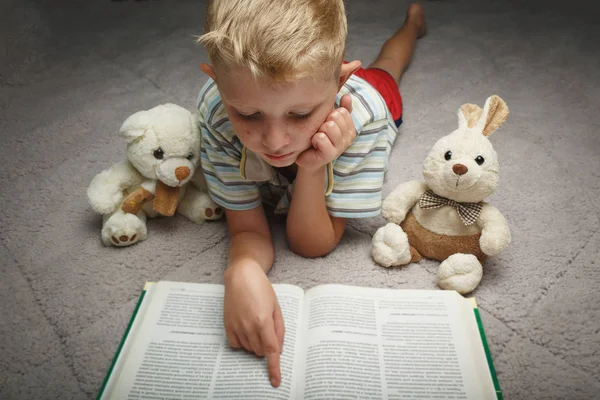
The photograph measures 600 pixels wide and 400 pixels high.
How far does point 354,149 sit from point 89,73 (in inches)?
37.3

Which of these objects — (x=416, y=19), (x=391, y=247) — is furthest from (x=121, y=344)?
(x=416, y=19)

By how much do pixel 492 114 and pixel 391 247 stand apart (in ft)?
0.89

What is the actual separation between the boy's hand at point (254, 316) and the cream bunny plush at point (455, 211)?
23cm

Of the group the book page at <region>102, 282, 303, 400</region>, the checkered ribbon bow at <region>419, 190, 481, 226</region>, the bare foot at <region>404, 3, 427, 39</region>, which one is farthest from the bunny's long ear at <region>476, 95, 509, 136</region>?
the bare foot at <region>404, 3, 427, 39</region>

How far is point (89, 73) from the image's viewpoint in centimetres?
143

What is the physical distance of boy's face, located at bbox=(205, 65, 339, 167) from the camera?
0.62 metres

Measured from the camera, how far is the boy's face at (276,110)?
62 cm

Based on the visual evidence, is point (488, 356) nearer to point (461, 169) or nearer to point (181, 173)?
point (461, 169)

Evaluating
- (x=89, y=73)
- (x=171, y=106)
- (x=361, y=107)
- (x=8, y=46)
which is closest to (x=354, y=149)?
(x=361, y=107)

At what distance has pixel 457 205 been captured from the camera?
816mm

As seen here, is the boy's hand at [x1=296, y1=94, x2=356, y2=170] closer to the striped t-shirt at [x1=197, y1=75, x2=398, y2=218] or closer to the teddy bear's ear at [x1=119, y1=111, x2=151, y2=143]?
the striped t-shirt at [x1=197, y1=75, x2=398, y2=218]

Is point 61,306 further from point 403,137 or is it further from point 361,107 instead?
point 403,137

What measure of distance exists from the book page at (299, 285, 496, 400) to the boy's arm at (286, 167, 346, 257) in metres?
0.10

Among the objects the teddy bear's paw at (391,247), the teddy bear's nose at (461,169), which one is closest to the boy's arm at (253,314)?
the teddy bear's paw at (391,247)
